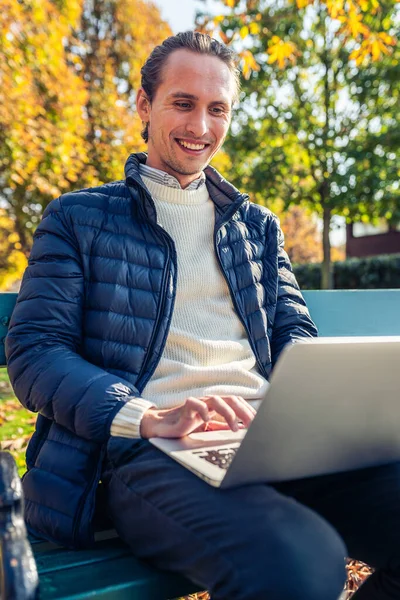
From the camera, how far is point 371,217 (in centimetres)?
1382

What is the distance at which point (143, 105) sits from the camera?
248 centimetres

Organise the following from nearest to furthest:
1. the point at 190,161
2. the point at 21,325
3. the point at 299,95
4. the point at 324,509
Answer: the point at 324,509, the point at 21,325, the point at 190,161, the point at 299,95

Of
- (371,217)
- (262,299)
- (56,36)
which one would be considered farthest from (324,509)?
(371,217)

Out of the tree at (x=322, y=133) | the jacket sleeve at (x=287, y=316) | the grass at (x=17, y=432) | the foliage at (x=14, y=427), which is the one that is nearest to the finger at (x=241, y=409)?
the jacket sleeve at (x=287, y=316)

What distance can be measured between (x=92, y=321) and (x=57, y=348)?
183mm

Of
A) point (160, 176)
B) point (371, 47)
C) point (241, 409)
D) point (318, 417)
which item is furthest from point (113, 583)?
point (371, 47)

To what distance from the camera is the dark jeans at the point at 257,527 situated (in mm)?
1353

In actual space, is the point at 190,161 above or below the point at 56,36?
below

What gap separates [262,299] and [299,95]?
1225cm

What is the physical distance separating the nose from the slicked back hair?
18 cm

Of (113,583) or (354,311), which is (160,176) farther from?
(113,583)

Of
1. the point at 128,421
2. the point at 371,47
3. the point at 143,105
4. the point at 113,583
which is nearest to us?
the point at 113,583

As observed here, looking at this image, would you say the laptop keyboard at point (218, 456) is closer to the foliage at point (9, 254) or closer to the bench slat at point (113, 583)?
the bench slat at point (113, 583)

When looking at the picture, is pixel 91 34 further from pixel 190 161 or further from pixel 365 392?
pixel 365 392
